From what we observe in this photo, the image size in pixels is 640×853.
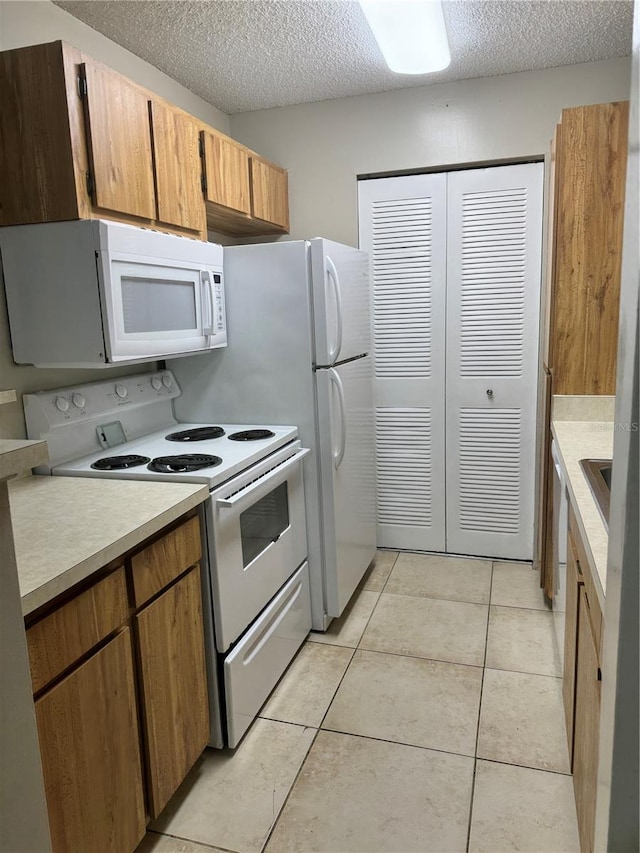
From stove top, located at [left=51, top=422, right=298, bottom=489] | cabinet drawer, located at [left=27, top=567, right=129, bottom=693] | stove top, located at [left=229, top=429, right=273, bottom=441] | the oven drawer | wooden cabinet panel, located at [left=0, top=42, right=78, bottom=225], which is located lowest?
the oven drawer

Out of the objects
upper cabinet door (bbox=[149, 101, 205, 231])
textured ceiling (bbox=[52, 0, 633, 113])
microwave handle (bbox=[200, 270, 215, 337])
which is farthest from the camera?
microwave handle (bbox=[200, 270, 215, 337])

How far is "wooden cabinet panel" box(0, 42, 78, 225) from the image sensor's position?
1699 millimetres

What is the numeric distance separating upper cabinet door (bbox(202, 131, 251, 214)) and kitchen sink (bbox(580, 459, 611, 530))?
175 cm

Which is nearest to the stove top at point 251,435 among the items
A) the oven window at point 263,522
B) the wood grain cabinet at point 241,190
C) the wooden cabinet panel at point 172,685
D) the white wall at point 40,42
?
the oven window at point 263,522

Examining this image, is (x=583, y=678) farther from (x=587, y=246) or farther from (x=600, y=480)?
(x=587, y=246)

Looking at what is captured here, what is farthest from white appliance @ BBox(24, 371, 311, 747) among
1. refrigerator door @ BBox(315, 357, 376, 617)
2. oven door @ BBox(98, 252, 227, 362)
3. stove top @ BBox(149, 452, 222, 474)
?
oven door @ BBox(98, 252, 227, 362)

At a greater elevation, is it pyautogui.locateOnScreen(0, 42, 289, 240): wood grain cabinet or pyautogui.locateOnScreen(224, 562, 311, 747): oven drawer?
pyautogui.locateOnScreen(0, 42, 289, 240): wood grain cabinet

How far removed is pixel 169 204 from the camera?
2176 millimetres

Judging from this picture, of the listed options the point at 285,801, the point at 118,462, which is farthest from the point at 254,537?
the point at 285,801

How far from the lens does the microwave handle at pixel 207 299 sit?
237 cm

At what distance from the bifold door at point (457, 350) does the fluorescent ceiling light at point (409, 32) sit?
2.57 feet

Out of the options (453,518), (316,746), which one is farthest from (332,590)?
(453,518)

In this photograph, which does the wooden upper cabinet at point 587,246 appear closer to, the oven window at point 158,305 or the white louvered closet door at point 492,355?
the white louvered closet door at point 492,355

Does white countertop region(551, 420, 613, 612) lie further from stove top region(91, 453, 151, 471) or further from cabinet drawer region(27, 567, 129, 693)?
stove top region(91, 453, 151, 471)
